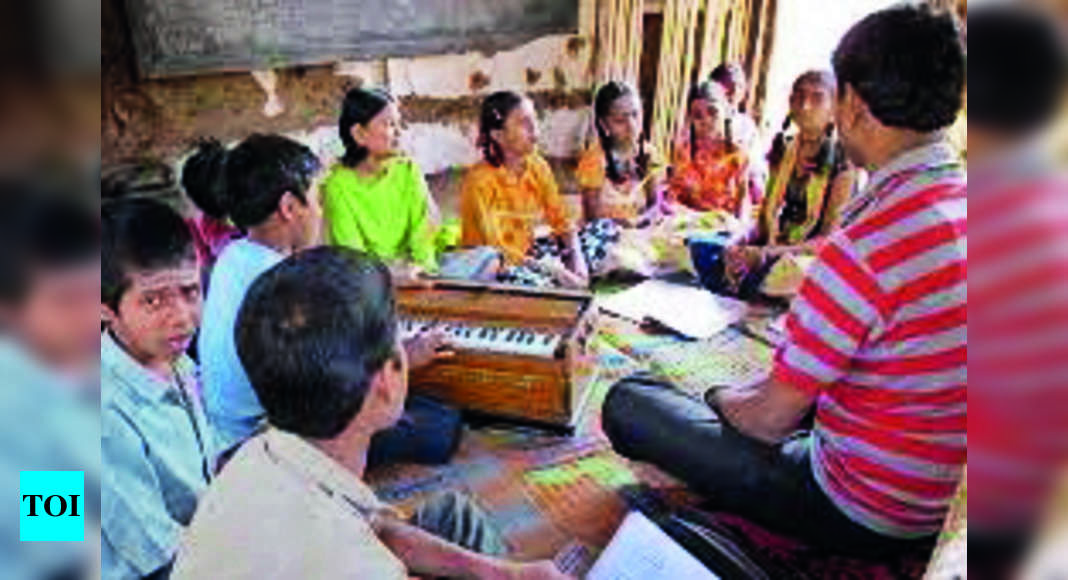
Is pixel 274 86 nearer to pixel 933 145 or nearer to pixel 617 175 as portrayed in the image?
pixel 617 175

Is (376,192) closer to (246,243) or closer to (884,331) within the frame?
(246,243)

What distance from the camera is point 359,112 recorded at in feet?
8.50

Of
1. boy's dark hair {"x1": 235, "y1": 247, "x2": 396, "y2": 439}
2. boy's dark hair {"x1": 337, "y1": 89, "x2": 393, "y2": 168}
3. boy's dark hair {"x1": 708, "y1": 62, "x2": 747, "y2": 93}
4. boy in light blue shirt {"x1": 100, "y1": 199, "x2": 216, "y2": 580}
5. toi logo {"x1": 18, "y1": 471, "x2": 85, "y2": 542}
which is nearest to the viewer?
toi logo {"x1": 18, "y1": 471, "x2": 85, "y2": 542}

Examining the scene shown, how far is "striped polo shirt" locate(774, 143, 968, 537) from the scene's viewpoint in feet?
4.43

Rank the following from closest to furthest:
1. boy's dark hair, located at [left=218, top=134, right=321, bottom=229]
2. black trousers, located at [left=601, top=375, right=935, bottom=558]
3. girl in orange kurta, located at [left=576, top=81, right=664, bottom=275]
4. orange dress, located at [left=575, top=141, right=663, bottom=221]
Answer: black trousers, located at [left=601, top=375, right=935, bottom=558] < boy's dark hair, located at [left=218, top=134, right=321, bottom=229] < girl in orange kurta, located at [left=576, top=81, right=664, bottom=275] < orange dress, located at [left=575, top=141, right=663, bottom=221]

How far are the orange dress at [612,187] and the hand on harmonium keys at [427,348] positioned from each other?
1478 mm

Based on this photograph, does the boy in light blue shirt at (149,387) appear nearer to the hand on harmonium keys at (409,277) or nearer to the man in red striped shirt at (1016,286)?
the hand on harmonium keys at (409,277)

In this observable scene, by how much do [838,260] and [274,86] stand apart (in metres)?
3.11

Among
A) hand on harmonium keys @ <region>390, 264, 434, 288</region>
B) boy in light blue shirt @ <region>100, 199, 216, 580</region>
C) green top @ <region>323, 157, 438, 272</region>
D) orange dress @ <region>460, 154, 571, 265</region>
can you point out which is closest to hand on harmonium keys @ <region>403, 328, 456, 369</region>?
hand on harmonium keys @ <region>390, 264, 434, 288</region>

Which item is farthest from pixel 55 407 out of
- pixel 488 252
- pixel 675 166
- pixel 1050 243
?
pixel 675 166

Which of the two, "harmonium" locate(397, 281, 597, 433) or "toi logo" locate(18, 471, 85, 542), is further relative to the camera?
"harmonium" locate(397, 281, 597, 433)

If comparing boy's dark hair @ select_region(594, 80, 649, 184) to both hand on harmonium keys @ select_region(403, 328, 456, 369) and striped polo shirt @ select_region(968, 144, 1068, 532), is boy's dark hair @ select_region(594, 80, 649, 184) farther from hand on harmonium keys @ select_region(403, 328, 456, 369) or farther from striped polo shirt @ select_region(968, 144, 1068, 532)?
striped polo shirt @ select_region(968, 144, 1068, 532)

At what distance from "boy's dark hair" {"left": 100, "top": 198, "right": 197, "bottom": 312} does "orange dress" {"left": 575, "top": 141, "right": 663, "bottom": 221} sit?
2.23 meters

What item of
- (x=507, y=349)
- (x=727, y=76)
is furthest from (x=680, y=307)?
(x=727, y=76)
